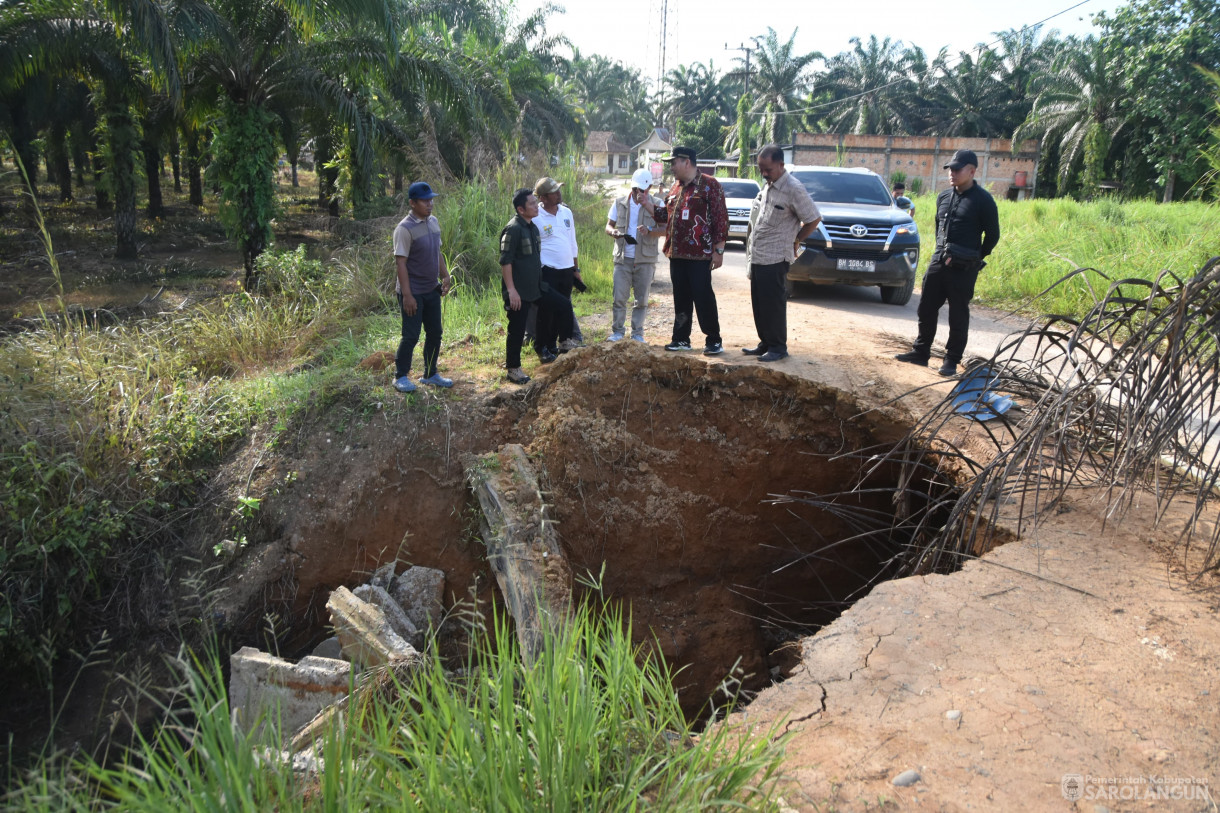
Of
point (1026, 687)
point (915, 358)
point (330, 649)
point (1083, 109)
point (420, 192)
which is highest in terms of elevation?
point (1083, 109)

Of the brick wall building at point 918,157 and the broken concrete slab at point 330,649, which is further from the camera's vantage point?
the brick wall building at point 918,157

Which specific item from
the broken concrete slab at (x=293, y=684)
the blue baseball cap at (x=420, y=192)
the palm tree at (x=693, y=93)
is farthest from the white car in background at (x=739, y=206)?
the palm tree at (x=693, y=93)

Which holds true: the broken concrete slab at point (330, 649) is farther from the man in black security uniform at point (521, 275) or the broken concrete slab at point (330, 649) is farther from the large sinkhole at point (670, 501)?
the man in black security uniform at point (521, 275)

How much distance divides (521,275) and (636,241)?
1.33 meters

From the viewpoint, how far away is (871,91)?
3941 cm

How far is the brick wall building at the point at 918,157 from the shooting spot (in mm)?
29219

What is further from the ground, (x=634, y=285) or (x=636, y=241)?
(x=636, y=241)

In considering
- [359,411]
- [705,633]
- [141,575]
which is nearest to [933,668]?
[705,633]

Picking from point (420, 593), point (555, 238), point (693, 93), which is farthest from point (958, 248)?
point (693, 93)

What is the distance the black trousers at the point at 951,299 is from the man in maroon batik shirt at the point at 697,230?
1.77 meters

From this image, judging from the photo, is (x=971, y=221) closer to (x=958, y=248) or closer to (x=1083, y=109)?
(x=958, y=248)

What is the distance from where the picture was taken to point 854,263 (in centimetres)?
948

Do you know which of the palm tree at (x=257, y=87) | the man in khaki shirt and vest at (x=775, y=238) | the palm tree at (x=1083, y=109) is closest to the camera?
the man in khaki shirt and vest at (x=775, y=238)

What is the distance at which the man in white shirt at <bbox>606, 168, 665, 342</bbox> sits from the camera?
21.5 feet
